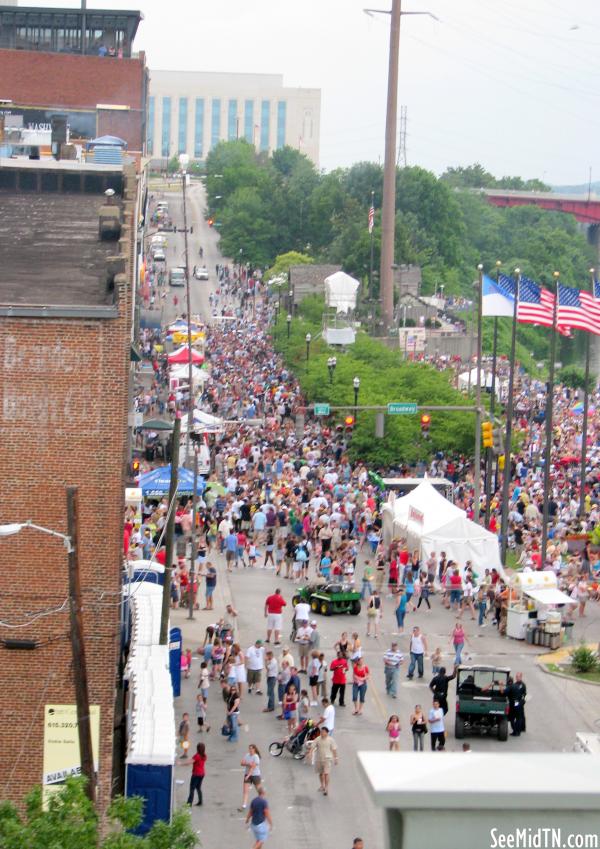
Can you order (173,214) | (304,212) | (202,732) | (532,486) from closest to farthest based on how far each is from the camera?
(202,732) → (532,486) → (304,212) → (173,214)

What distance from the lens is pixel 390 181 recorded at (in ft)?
329

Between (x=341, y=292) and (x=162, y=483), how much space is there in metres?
56.9

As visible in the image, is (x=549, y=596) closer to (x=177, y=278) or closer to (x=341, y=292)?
(x=341, y=292)

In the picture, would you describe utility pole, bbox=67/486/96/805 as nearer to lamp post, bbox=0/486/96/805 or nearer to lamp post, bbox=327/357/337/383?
lamp post, bbox=0/486/96/805

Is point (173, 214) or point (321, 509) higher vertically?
point (173, 214)

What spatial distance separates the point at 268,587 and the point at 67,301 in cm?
1541

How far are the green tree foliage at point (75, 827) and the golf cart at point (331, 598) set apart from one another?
19.8 m

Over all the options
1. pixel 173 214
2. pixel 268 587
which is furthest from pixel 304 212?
pixel 268 587

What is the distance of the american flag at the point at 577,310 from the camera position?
150 ft

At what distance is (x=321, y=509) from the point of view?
137ft

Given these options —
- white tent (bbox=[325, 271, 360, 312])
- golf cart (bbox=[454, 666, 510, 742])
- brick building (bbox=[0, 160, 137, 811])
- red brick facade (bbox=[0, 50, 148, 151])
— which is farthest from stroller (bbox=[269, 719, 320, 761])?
red brick facade (bbox=[0, 50, 148, 151])

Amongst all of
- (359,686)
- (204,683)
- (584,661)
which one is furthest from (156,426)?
(359,686)

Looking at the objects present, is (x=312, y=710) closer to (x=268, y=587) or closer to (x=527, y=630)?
(x=527, y=630)

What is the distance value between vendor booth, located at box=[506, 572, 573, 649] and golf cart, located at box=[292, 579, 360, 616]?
11.3 ft
